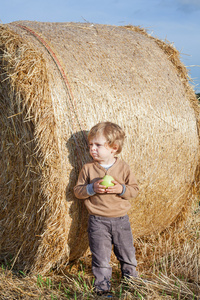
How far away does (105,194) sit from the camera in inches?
137

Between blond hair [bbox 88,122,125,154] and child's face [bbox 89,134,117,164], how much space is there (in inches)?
1.1

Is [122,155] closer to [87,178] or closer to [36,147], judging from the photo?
[87,178]

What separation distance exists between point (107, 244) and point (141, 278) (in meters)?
0.45

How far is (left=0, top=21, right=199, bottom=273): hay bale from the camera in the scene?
3.43 meters

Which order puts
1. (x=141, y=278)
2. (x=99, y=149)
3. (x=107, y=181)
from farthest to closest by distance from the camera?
1. (x=141, y=278)
2. (x=99, y=149)
3. (x=107, y=181)

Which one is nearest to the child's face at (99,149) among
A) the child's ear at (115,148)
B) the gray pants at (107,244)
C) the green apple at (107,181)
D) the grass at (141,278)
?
the child's ear at (115,148)

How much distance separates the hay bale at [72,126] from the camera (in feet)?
11.2

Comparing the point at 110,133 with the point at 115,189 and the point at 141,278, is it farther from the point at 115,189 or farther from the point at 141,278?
the point at 141,278

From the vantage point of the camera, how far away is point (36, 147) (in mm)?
3459

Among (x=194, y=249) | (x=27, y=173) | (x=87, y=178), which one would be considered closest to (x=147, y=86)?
(x=87, y=178)

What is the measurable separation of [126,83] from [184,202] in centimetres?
163

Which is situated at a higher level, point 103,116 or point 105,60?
point 105,60

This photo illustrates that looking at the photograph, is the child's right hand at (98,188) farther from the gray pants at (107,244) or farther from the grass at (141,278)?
the grass at (141,278)

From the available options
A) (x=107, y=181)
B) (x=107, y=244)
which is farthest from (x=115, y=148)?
(x=107, y=244)
